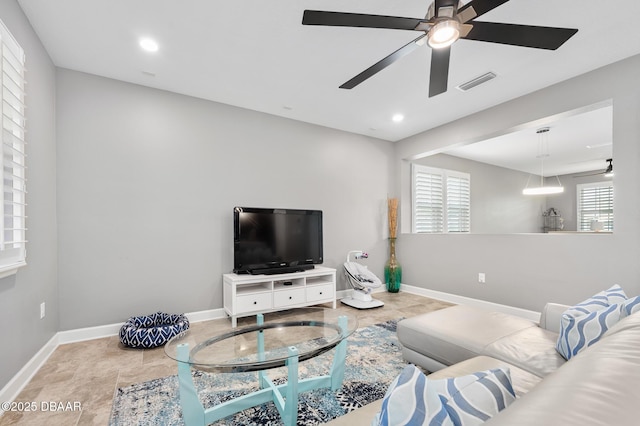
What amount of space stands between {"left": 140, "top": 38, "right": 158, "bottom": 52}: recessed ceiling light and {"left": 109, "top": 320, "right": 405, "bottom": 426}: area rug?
2693mm

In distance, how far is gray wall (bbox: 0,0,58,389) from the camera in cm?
194

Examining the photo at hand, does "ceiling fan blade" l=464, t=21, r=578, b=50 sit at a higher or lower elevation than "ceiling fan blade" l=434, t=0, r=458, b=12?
lower

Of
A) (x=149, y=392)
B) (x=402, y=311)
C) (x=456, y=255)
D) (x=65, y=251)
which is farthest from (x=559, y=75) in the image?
(x=65, y=251)

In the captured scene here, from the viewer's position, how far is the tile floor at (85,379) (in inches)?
69.6

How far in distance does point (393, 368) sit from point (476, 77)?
2921 millimetres

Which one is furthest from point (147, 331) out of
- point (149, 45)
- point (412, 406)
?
point (412, 406)

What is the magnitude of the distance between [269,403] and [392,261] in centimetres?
359

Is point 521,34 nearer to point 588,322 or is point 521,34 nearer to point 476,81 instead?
point 476,81

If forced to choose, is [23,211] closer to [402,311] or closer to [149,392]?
[149,392]

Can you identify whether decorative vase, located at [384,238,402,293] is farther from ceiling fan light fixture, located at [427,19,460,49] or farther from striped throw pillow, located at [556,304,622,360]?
ceiling fan light fixture, located at [427,19,460,49]

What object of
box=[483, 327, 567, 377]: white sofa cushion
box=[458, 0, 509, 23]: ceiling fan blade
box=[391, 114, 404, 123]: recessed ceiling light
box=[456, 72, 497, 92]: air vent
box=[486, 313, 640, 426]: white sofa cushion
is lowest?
box=[483, 327, 567, 377]: white sofa cushion

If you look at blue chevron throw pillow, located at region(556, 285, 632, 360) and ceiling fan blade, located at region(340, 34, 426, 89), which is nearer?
blue chevron throw pillow, located at region(556, 285, 632, 360)

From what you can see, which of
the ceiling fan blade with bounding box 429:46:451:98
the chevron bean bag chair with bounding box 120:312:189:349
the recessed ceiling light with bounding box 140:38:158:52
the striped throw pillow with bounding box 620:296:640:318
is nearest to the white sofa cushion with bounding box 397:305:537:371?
the striped throw pillow with bounding box 620:296:640:318

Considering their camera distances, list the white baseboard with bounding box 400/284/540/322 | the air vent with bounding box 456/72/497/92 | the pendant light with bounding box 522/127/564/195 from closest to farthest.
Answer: the air vent with bounding box 456/72/497/92, the white baseboard with bounding box 400/284/540/322, the pendant light with bounding box 522/127/564/195
